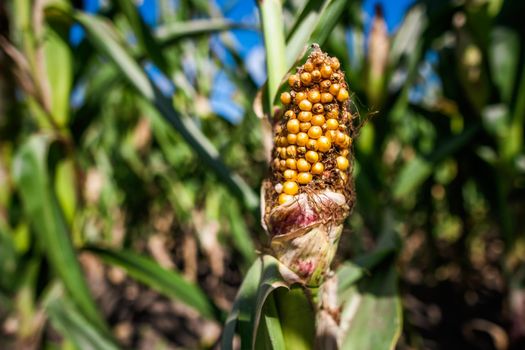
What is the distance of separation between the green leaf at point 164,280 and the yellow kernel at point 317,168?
478 mm

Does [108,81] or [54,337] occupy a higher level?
[108,81]

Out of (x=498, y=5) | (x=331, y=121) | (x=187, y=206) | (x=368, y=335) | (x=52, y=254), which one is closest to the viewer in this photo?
(x=331, y=121)

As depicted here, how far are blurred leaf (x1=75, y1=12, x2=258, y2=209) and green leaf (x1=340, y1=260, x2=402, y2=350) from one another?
0.23 m

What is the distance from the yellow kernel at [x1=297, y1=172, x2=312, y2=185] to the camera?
1.45 ft

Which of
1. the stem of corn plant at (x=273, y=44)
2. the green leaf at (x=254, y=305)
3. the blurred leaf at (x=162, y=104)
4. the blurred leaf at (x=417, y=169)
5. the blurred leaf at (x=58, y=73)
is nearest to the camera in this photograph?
the green leaf at (x=254, y=305)

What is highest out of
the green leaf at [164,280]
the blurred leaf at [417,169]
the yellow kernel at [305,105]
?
the yellow kernel at [305,105]

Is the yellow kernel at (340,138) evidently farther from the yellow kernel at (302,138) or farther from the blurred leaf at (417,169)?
the blurred leaf at (417,169)

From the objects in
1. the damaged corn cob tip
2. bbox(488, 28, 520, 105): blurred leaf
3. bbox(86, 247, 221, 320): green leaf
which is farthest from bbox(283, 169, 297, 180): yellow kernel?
bbox(488, 28, 520, 105): blurred leaf

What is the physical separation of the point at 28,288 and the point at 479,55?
1.36 m

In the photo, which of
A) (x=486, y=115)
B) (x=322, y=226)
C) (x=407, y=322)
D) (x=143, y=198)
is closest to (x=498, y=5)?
(x=486, y=115)

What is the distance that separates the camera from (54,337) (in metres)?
1.40

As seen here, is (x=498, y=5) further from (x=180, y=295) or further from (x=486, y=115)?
(x=180, y=295)

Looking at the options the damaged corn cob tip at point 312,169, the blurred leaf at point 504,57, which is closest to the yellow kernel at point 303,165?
the damaged corn cob tip at point 312,169

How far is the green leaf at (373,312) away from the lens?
23.9 inches
